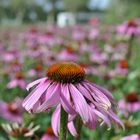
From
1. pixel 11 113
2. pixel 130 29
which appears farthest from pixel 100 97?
pixel 130 29

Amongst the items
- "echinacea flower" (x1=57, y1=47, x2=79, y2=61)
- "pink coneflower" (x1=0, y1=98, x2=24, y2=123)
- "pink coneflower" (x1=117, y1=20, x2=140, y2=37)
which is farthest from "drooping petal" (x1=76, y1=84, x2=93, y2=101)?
"pink coneflower" (x1=117, y1=20, x2=140, y2=37)

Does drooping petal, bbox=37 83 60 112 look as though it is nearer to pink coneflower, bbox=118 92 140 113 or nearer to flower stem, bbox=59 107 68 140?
flower stem, bbox=59 107 68 140

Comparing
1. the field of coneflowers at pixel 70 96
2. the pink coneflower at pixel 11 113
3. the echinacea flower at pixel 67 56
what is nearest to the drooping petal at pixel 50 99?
the field of coneflowers at pixel 70 96

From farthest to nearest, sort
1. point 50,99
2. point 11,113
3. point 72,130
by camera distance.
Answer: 1. point 11,113
2. point 72,130
3. point 50,99

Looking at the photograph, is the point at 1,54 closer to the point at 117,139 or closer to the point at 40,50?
the point at 40,50

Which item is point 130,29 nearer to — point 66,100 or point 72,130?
point 72,130

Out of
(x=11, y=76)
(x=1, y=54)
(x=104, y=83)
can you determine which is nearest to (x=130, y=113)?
(x=104, y=83)

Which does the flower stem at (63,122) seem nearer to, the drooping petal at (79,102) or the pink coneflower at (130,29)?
the drooping petal at (79,102)
